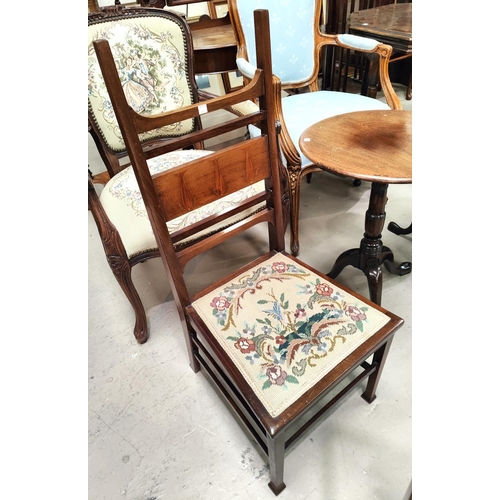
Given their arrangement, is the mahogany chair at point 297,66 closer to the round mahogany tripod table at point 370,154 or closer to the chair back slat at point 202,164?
the round mahogany tripod table at point 370,154

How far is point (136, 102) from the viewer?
55.6 inches

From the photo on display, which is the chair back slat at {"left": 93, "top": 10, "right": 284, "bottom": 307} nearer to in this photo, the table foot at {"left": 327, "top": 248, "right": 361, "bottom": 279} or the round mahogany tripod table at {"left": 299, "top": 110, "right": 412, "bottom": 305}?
the round mahogany tripod table at {"left": 299, "top": 110, "right": 412, "bottom": 305}

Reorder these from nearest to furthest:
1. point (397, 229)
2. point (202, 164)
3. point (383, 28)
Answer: point (202, 164) → point (397, 229) → point (383, 28)

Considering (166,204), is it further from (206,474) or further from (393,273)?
(393,273)

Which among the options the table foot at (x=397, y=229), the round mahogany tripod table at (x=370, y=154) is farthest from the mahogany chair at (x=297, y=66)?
the table foot at (x=397, y=229)

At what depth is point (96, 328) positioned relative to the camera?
1.51 metres

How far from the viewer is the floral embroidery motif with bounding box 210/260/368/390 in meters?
0.81

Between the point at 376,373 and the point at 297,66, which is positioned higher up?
the point at 297,66

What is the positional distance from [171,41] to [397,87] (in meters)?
2.90

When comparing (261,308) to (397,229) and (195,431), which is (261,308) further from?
(397,229)

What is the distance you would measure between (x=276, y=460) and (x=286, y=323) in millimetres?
334

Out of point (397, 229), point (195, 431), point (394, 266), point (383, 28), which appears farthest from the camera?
point (383, 28)

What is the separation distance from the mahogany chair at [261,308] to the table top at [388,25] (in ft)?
5.29

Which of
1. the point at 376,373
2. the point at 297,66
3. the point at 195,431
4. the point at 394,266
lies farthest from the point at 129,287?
the point at 297,66
